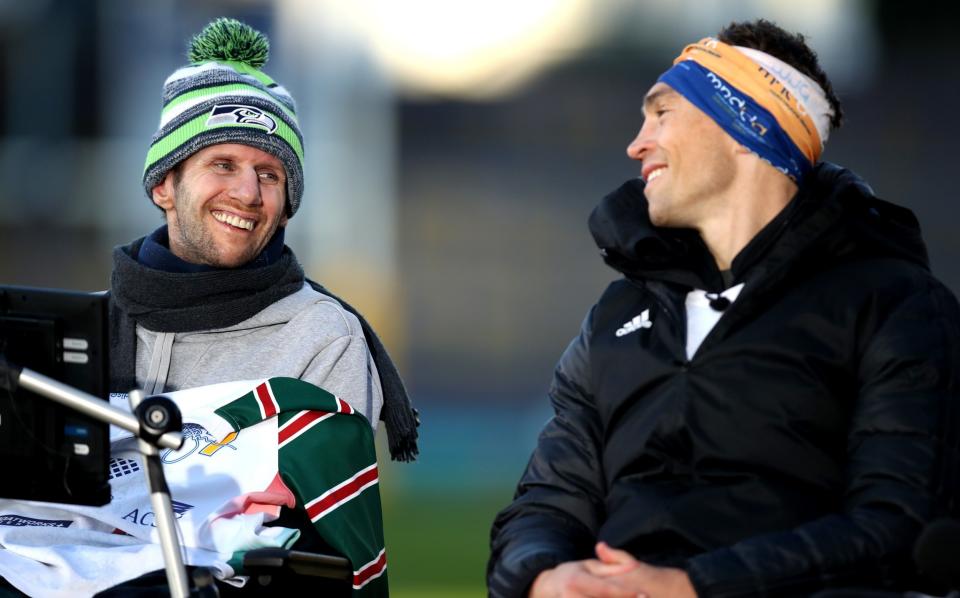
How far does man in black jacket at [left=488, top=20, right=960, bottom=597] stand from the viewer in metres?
2.62

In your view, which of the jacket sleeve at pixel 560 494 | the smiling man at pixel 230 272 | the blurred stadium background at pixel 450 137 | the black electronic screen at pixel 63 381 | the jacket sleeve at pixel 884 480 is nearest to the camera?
the jacket sleeve at pixel 884 480

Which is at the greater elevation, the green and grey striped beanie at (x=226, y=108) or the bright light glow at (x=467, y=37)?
the green and grey striped beanie at (x=226, y=108)

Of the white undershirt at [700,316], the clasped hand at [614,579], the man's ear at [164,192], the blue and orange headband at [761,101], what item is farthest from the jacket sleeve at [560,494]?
the man's ear at [164,192]

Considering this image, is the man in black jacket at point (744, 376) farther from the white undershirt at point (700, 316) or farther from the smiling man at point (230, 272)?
the smiling man at point (230, 272)

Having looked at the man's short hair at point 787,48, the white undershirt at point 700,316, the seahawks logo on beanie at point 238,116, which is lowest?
the white undershirt at point 700,316

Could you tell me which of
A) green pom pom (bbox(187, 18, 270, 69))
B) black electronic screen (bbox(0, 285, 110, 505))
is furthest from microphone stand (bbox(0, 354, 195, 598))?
green pom pom (bbox(187, 18, 270, 69))

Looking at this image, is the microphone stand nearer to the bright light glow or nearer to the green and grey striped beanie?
the green and grey striped beanie

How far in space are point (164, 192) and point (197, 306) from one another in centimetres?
40

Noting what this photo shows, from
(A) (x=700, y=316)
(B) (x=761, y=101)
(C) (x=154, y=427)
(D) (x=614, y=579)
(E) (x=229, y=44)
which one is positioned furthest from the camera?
(E) (x=229, y=44)

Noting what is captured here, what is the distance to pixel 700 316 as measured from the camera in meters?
3.01

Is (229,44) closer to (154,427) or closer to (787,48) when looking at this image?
(787,48)

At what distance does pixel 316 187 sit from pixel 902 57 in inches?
225

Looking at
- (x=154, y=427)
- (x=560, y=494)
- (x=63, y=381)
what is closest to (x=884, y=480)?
(x=560, y=494)

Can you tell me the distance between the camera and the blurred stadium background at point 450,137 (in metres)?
12.9
